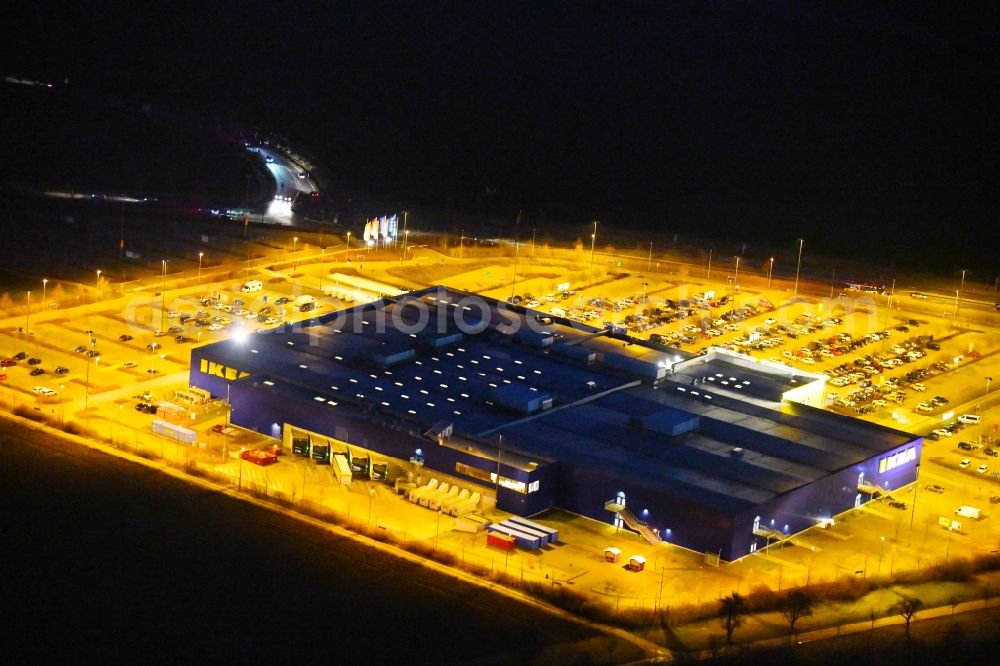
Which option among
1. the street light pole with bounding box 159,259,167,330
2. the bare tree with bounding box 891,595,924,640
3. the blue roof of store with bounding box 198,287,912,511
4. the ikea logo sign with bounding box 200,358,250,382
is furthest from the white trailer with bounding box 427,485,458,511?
the street light pole with bounding box 159,259,167,330

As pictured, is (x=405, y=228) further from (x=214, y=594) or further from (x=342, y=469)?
(x=214, y=594)

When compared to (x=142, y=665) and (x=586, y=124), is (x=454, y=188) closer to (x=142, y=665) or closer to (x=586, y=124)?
(x=586, y=124)

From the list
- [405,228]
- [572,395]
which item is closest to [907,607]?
[572,395]

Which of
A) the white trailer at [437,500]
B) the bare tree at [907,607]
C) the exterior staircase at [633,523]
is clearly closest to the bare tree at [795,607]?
the bare tree at [907,607]

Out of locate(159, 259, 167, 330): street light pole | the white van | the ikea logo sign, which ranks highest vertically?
locate(159, 259, 167, 330): street light pole

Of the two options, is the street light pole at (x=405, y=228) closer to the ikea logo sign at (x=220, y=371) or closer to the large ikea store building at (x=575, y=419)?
the large ikea store building at (x=575, y=419)

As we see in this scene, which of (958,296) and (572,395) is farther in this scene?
(958,296)

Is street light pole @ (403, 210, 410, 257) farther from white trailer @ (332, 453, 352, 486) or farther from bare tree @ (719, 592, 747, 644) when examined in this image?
bare tree @ (719, 592, 747, 644)
